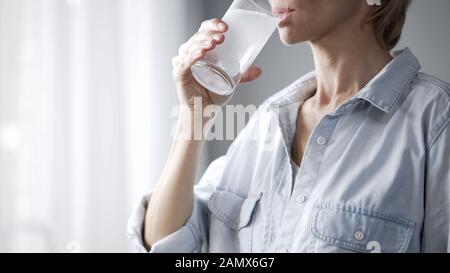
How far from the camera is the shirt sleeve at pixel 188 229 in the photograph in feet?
2.95

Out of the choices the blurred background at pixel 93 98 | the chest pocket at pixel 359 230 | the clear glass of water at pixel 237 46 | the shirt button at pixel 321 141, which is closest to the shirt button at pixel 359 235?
the chest pocket at pixel 359 230

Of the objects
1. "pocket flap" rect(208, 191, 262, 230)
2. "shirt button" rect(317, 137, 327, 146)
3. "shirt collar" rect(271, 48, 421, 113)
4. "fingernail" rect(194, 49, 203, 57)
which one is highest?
"fingernail" rect(194, 49, 203, 57)

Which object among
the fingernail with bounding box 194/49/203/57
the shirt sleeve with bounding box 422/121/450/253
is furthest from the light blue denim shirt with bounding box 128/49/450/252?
the fingernail with bounding box 194/49/203/57

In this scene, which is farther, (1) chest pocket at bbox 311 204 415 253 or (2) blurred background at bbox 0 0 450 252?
(2) blurred background at bbox 0 0 450 252

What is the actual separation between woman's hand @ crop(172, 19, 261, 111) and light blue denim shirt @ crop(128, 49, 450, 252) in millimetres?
118

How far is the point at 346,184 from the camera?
2.51 ft

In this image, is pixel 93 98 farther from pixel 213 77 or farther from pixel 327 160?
pixel 327 160

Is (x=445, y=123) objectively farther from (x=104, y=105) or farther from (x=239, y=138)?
(x=104, y=105)

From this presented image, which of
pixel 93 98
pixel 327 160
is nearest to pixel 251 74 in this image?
pixel 327 160

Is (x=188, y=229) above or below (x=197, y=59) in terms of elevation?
below

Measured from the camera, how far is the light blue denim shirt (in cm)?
74

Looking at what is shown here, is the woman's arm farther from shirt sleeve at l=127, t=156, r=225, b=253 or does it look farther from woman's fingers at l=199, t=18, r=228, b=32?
woman's fingers at l=199, t=18, r=228, b=32

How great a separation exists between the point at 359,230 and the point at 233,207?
0.24 meters
